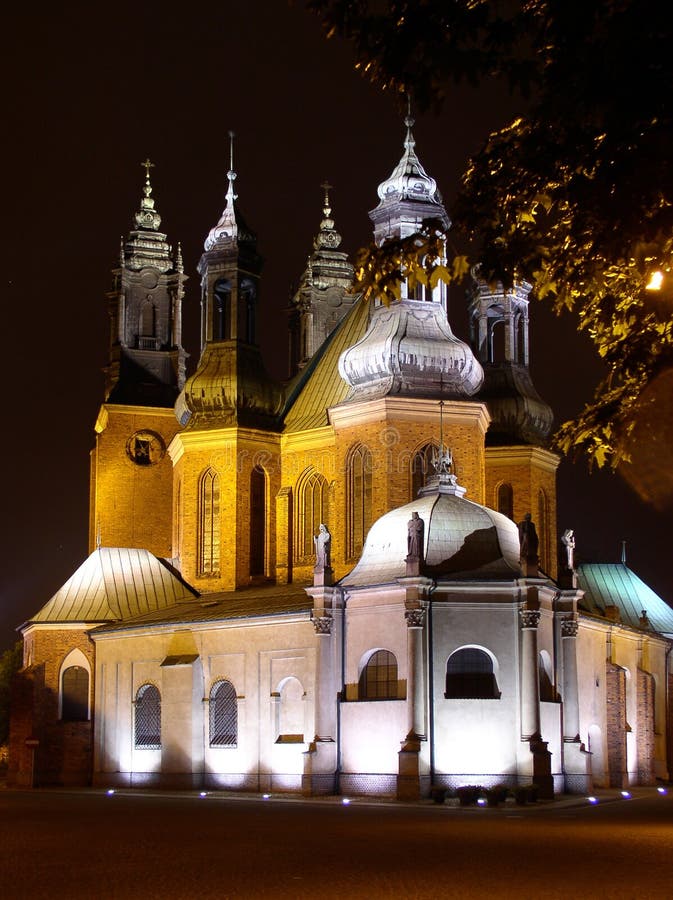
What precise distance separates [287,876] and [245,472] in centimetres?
3523

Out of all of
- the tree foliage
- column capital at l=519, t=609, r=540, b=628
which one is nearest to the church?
column capital at l=519, t=609, r=540, b=628

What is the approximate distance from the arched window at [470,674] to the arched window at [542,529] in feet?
44.8

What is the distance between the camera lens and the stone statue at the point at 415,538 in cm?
4106

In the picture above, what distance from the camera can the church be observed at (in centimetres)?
4093

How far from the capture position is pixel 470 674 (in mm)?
40969

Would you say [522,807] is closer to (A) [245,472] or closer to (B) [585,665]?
(B) [585,665]

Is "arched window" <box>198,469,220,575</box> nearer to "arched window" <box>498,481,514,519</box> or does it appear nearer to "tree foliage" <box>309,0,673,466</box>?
"arched window" <box>498,481,514,519</box>

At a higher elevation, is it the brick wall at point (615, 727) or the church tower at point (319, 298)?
the church tower at point (319, 298)

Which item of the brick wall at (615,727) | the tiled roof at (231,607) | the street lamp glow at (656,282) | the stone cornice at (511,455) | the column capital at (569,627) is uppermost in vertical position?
the stone cornice at (511,455)

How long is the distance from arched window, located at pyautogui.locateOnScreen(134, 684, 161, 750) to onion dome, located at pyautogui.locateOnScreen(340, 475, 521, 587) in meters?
9.56

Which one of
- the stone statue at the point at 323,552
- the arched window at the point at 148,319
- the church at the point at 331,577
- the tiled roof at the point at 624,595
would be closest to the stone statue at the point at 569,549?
the church at the point at 331,577

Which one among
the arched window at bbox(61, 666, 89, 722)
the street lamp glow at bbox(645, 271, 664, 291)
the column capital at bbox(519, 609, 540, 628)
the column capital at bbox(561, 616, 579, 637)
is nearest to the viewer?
the street lamp glow at bbox(645, 271, 664, 291)

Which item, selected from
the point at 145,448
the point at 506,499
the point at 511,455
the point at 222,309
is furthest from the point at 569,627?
the point at 145,448

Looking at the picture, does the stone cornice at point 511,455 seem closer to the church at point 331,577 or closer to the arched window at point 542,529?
the church at point 331,577
